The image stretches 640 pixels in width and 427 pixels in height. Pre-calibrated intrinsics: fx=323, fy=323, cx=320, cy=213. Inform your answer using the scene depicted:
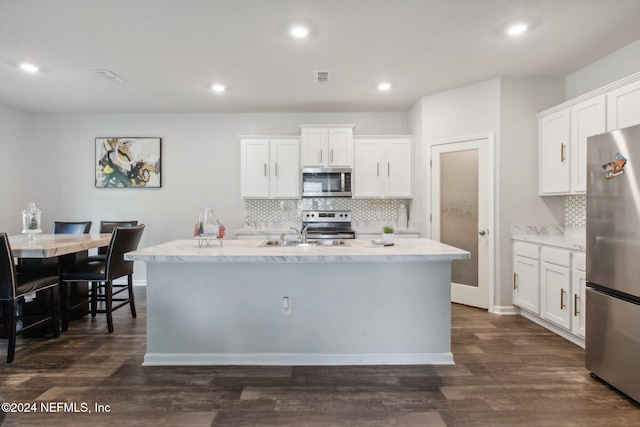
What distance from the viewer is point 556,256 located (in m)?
3.05

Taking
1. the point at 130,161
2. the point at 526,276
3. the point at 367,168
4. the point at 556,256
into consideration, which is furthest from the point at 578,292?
the point at 130,161

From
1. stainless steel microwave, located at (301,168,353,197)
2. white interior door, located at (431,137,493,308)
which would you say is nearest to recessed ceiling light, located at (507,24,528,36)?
white interior door, located at (431,137,493,308)

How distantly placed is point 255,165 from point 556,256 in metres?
3.79

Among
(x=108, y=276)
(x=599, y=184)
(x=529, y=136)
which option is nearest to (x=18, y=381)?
(x=108, y=276)

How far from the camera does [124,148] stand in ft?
16.6

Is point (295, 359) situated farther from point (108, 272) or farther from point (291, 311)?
point (108, 272)

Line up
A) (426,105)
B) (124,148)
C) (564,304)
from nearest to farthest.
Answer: (564,304) → (426,105) → (124,148)

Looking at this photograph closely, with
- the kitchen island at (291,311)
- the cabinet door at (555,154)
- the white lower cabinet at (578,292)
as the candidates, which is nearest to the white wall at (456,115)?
the cabinet door at (555,154)

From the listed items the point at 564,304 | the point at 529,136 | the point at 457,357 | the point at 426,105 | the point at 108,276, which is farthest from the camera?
the point at 426,105

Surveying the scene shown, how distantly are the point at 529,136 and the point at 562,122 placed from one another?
403mm

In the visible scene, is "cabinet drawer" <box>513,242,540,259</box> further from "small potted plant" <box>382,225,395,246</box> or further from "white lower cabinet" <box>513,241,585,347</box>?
"small potted plant" <box>382,225,395,246</box>

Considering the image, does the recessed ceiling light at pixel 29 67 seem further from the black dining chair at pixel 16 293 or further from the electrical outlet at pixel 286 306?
the electrical outlet at pixel 286 306

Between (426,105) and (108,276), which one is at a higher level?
(426,105)

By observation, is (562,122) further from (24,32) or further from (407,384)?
(24,32)
